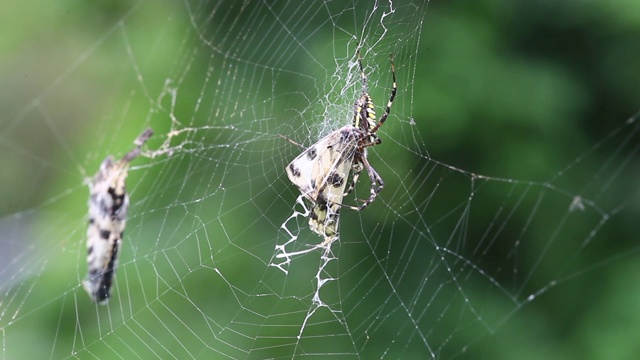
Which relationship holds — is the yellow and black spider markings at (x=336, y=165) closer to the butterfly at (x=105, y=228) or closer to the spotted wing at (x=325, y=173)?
the spotted wing at (x=325, y=173)

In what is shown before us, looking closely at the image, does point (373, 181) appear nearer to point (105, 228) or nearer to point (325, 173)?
point (325, 173)

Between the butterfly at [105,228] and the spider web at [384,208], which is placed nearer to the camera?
the butterfly at [105,228]

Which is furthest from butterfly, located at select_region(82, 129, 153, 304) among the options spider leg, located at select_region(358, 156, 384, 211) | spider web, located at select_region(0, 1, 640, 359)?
spider leg, located at select_region(358, 156, 384, 211)

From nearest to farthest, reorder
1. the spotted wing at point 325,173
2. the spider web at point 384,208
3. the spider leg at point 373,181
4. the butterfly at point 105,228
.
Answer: the butterfly at point 105,228
the spotted wing at point 325,173
the spider leg at point 373,181
the spider web at point 384,208

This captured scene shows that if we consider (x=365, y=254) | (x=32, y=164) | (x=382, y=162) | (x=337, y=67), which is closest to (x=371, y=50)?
(x=337, y=67)

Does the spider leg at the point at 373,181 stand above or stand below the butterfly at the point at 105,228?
above

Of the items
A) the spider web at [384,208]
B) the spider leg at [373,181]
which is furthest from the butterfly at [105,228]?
the spider leg at [373,181]

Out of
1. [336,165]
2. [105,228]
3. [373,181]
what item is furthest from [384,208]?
[105,228]

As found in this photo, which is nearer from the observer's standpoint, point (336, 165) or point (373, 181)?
point (336, 165)
